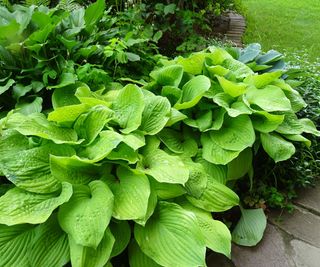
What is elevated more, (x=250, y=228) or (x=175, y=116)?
(x=175, y=116)

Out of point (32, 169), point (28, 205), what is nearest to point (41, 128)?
point (32, 169)

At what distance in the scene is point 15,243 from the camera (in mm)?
1395

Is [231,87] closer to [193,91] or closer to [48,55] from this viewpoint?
[193,91]

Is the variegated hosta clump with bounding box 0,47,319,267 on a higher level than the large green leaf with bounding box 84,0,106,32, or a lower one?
lower

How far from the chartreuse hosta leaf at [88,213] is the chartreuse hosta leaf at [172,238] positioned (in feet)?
0.70

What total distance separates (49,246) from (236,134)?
1.10 m

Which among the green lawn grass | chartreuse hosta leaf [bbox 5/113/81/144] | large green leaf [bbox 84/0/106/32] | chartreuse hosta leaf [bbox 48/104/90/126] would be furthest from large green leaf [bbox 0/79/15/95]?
the green lawn grass

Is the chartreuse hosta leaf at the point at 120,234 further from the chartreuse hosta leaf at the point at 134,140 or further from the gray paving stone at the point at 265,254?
the gray paving stone at the point at 265,254

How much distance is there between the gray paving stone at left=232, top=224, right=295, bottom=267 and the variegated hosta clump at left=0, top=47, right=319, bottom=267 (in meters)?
0.05

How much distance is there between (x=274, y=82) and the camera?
2355 mm

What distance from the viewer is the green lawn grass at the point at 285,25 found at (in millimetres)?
4988

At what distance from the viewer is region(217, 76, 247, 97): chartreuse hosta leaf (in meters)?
1.99

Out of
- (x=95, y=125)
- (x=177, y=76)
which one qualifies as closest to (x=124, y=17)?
(x=177, y=76)

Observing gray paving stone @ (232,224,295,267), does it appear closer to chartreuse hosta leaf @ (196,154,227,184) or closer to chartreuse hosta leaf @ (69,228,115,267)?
chartreuse hosta leaf @ (196,154,227,184)
